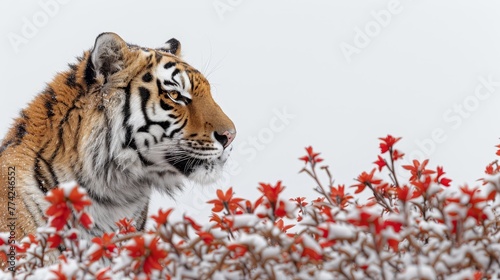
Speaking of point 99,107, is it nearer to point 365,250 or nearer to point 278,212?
point 278,212

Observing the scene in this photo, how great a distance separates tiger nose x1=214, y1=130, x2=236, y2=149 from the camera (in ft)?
13.6

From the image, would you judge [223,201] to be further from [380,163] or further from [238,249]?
[380,163]

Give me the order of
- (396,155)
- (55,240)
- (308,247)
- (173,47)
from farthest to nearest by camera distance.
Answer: (173,47), (396,155), (55,240), (308,247)

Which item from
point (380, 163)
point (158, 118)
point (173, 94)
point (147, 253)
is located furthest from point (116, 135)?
point (147, 253)

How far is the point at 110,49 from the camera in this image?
4.26 metres

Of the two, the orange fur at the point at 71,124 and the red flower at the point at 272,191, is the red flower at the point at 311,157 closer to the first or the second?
the red flower at the point at 272,191

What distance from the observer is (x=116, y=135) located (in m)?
4.18

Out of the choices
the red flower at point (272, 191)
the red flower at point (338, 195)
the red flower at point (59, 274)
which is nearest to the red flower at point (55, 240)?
→ the red flower at point (59, 274)

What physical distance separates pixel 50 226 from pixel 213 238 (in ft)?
1.69

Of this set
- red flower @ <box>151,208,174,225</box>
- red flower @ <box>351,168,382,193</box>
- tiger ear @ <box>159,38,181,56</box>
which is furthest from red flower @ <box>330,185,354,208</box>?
tiger ear @ <box>159,38,181,56</box>

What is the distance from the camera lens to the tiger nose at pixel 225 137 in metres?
4.14

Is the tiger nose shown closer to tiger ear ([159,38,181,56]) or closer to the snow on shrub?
tiger ear ([159,38,181,56])

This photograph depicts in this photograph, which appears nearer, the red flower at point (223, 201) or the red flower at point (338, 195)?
the red flower at point (223, 201)

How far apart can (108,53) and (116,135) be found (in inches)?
23.2
